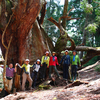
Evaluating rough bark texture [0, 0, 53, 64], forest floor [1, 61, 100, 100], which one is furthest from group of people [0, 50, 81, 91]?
forest floor [1, 61, 100, 100]

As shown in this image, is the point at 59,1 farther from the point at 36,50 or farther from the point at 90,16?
the point at 36,50

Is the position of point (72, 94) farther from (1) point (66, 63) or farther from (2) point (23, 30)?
(2) point (23, 30)

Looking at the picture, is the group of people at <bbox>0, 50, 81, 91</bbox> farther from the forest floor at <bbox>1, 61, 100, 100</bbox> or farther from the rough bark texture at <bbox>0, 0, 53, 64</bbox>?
the forest floor at <bbox>1, 61, 100, 100</bbox>

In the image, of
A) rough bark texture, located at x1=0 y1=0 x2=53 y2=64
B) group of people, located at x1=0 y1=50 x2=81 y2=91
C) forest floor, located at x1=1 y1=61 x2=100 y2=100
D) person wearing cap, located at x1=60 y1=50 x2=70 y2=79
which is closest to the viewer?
forest floor, located at x1=1 y1=61 x2=100 y2=100

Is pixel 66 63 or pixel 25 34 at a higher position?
pixel 25 34

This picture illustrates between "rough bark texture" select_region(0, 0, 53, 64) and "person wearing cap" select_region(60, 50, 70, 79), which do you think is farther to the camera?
"person wearing cap" select_region(60, 50, 70, 79)

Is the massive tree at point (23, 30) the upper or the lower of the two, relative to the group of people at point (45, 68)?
upper

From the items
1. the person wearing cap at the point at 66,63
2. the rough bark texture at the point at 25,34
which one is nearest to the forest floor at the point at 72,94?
the person wearing cap at the point at 66,63

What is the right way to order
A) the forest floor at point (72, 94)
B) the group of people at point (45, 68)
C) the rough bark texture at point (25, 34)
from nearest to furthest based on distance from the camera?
1. the forest floor at point (72, 94)
2. the rough bark texture at point (25, 34)
3. the group of people at point (45, 68)

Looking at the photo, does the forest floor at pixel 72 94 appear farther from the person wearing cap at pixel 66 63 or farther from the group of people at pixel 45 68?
the person wearing cap at pixel 66 63

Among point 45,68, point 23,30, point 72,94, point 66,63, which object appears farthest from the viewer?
point 45,68

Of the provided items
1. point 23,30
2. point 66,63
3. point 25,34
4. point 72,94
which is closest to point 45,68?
point 66,63

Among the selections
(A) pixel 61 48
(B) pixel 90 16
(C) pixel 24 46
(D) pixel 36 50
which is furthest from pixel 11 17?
(B) pixel 90 16

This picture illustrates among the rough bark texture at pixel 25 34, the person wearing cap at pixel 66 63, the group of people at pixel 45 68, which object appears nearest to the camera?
the rough bark texture at pixel 25 34
